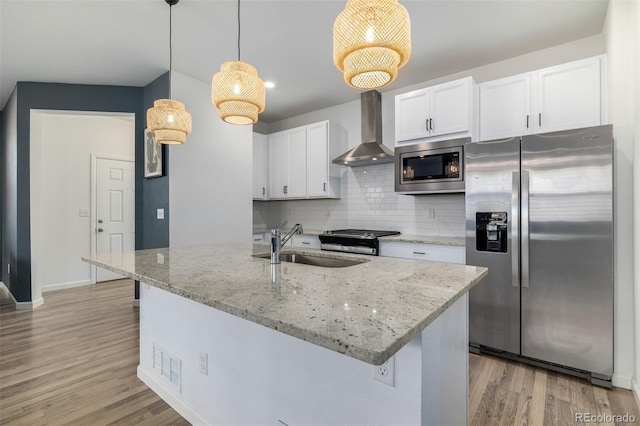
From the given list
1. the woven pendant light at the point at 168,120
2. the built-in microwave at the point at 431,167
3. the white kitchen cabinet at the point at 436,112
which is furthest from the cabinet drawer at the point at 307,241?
the woven pendant light at the point at 168,120

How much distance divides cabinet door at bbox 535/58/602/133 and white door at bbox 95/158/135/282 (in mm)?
5758

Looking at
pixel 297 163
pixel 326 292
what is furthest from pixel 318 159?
pixel 326 292

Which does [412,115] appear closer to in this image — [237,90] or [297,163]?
[297,163]

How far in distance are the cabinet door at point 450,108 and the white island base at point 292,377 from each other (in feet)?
6.82

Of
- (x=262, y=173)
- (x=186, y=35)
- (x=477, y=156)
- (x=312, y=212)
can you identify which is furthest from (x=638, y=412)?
(x=262, y=173)

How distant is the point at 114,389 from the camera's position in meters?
2.12

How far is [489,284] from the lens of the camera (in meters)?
2.60

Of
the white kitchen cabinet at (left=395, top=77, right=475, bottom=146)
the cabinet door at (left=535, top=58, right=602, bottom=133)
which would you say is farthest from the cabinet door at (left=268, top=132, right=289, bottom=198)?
the cabinet door at (left=535, top=58, right=602, bottom=133)

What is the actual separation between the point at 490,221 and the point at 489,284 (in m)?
0.51

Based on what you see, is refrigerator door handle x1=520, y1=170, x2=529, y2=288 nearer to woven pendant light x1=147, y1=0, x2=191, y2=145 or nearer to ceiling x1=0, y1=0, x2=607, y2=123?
ceiling x1=0, y1=0, x2=607, y2=123

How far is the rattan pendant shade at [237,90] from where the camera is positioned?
178 centimetres

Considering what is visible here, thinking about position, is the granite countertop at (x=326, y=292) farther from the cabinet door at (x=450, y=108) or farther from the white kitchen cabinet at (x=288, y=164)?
the white kitchen cabinet at (x=288, y=164)

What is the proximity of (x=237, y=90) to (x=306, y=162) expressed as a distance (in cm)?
266

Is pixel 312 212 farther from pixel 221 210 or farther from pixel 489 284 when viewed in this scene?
pixel 489 284
